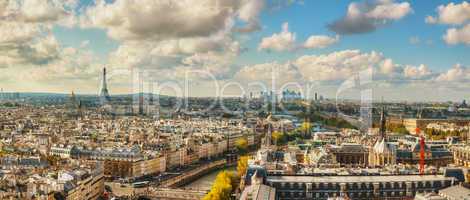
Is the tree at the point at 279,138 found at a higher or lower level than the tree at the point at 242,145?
higher

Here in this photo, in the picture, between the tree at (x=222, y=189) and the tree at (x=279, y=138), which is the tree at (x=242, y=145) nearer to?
the tree at (x=279, y=138)

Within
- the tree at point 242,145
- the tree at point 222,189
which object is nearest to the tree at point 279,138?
the tree at point 242,145

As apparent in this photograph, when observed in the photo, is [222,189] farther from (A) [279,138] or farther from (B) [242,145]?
(A) [279,138]

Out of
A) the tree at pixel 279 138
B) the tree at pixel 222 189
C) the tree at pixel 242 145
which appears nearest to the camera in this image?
the tree at pixel 222 189

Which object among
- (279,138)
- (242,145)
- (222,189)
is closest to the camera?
(222,189)

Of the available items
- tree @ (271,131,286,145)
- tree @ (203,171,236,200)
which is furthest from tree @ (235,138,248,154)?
tree @ (203,171,236,200)

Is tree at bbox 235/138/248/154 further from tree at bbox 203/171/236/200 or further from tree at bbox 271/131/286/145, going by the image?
tree at bbox 203/171/236/200

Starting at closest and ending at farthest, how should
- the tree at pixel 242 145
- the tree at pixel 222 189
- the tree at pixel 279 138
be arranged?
the tree at pixel 222 189 → the tree at pixel 242 145 → the tree at pixel 279 138

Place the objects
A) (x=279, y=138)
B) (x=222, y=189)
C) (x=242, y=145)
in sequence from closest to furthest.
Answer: (x=222, y=189)
(x=242, y=145)
(x=279, y=138)

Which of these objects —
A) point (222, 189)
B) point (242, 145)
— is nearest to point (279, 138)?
point (242, 145)

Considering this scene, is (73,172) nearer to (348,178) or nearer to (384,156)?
(348,178)
